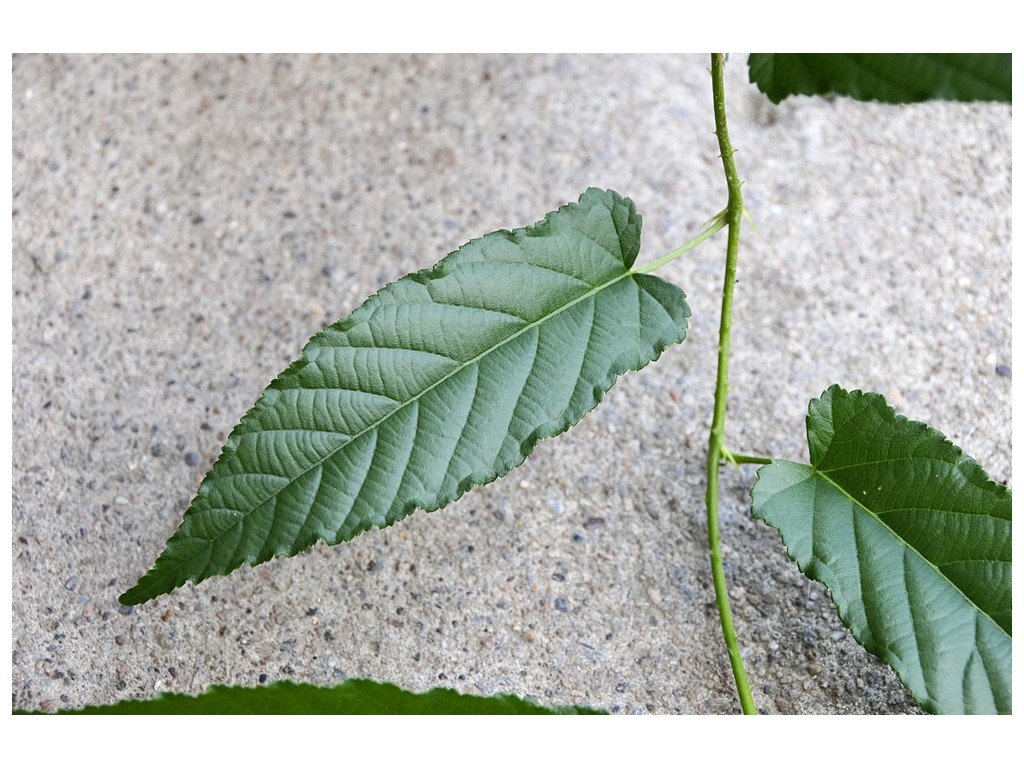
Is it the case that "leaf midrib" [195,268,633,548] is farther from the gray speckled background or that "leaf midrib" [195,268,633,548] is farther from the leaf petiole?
the gray speckled background

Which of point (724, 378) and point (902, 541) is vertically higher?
point (724, 378)

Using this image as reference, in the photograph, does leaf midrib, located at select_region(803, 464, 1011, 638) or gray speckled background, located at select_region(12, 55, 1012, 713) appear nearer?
leaf midrib, located at select_region(803, 464, 1011, 638)

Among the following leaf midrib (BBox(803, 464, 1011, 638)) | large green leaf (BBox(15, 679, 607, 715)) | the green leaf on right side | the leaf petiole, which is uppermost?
the green leaf on right side

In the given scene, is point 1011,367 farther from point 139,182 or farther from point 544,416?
point 139,182

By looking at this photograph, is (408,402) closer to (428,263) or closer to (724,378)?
(724,378)

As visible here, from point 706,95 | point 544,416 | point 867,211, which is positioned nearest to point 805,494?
point 544,416

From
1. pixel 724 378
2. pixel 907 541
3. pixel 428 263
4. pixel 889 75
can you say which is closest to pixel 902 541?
pixel 907 541

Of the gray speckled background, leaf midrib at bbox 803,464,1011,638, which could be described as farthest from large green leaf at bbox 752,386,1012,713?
the gray speckled background
